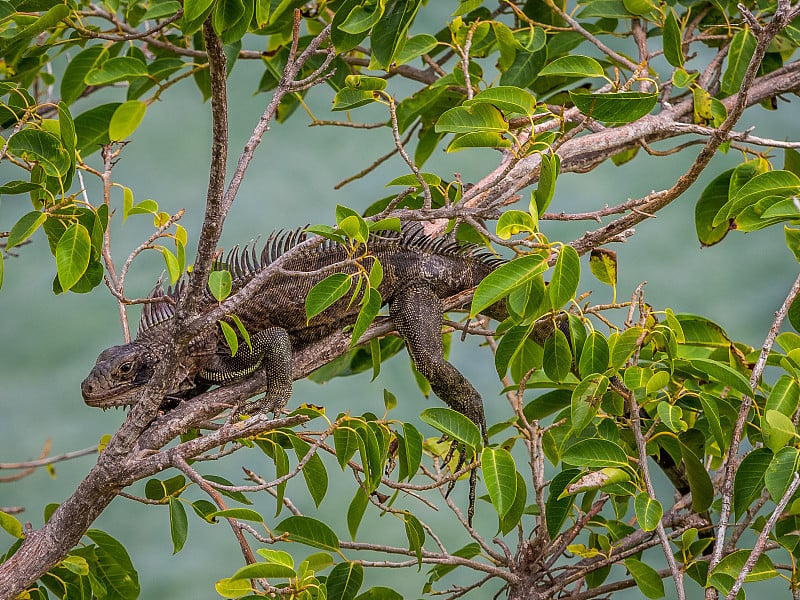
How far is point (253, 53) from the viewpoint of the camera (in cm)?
282

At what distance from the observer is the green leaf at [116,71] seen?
2227 millimetres

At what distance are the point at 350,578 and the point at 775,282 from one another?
2.60 meters

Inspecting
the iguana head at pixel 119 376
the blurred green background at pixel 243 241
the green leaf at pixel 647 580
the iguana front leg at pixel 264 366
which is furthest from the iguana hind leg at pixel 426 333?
the blurred green background at pixel 243 241

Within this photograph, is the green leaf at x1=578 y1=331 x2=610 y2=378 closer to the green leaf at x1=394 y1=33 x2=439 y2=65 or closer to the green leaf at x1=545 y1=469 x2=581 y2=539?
the green leaf at x1=545 y1=469 x2=581 y2=539

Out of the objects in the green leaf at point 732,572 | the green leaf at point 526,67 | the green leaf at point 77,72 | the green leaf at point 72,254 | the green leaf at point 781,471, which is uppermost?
the green leaf at point 77,72

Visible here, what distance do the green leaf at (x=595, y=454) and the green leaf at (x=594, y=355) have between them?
5.2 inches


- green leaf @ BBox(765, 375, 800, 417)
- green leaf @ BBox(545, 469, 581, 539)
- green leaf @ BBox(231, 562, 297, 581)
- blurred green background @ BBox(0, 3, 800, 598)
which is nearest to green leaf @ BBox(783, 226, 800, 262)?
green leaf @ BBox(765, 375, 800, 417)

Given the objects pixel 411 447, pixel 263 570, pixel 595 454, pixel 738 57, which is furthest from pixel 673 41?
pixel 263 570

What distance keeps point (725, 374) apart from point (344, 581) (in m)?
0.88

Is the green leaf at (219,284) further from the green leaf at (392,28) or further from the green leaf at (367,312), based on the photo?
the green leaf at (392,28)

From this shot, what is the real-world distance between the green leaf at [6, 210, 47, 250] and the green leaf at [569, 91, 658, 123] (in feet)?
3.18

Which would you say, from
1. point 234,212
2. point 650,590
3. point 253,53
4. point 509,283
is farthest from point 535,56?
point 234,212

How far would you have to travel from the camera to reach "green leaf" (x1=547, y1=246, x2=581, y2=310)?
1.58m

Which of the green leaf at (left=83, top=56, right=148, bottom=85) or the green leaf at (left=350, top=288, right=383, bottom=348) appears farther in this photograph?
the green leaf at (left=83, top=56, right=148, bottom=85)
